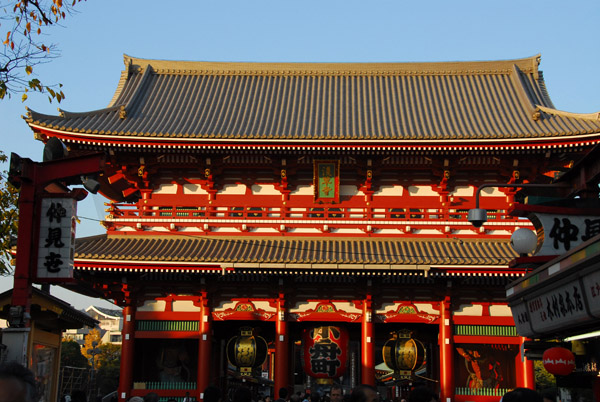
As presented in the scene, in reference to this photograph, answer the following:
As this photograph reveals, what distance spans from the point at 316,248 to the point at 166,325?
5192 millimetres

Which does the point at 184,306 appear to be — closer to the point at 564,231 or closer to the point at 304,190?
the point at 304,190

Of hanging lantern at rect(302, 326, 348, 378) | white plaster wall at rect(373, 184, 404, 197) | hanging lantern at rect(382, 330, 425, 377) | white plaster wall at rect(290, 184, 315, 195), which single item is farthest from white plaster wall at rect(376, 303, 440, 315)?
white plaster wall at rect(290, 184, 315, 195)

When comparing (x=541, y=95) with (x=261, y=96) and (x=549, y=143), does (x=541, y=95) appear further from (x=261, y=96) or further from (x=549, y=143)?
(x=261, y=96)

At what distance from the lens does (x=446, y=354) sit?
20594 millimetres

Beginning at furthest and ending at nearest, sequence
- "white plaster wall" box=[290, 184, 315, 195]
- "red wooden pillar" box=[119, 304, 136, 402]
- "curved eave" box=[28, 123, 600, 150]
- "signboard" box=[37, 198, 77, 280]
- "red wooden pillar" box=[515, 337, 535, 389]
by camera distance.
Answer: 1. "white plaster wall" box=[290, 184, 315, 195]
2. "curved eave" box=[28, 123, 600, 150]
3. "red wooden pillar" box=[119, 304, 136, 402]
4. "red wooden pillar" box=[515, 337, 535, 389]
5. "signboard" box=[37, 198, 77, 280]

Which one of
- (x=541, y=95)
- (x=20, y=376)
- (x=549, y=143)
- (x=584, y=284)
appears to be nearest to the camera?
(x=20, y=376)

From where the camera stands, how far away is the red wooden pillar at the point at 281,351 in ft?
67.1

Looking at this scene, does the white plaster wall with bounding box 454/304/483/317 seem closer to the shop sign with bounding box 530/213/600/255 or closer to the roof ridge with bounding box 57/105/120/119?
the shop sign with bounding box 530/213/600/255

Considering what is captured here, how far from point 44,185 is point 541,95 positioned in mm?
20123

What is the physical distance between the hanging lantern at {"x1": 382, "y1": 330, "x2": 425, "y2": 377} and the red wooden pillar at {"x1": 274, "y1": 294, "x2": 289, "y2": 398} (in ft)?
10.4

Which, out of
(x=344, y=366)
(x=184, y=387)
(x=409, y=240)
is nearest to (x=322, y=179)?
(x=409, y=240)

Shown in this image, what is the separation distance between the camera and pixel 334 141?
20938mm

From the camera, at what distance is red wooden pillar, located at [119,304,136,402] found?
2031 cm

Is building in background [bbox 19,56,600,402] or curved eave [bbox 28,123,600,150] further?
curved eave [bbox 28,123,600,150]
